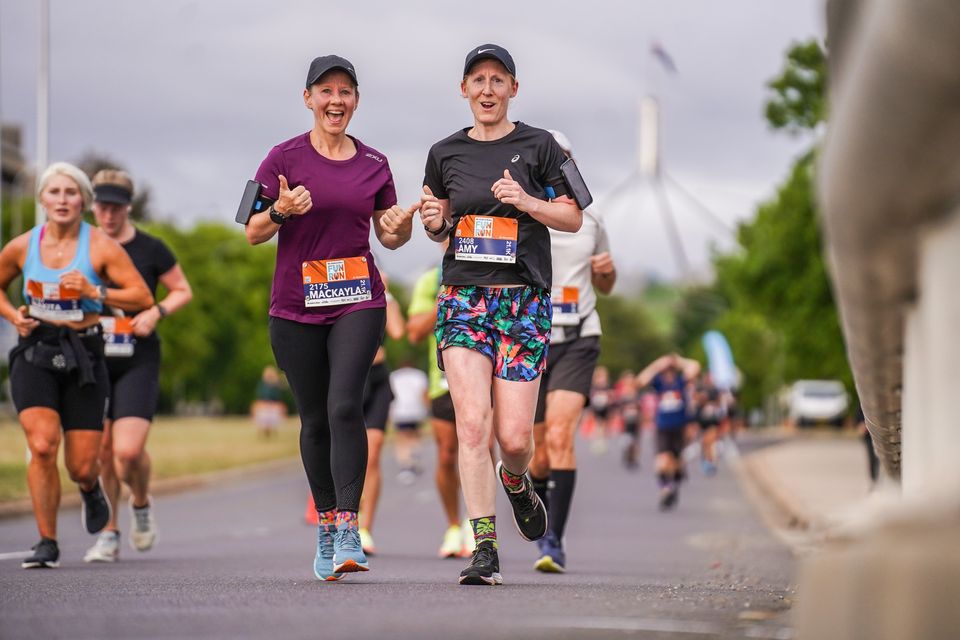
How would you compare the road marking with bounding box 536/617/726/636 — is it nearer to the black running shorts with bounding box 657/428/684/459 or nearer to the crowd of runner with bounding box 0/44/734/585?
the crowd of runner with bounding box 0/44/734/585

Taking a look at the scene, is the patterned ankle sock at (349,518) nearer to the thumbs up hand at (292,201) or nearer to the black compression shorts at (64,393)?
the thumbs up hand at (292,201)

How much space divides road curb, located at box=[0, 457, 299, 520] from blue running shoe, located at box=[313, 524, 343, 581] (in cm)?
770

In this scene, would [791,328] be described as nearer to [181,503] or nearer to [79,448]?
[181,503]

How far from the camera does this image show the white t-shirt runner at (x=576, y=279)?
31.6 ft

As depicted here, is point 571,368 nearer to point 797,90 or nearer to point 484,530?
point 484,530

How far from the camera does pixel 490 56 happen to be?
725 centimetres

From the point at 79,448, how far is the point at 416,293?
10.7 feet

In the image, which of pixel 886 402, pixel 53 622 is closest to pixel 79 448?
pixel 53 622

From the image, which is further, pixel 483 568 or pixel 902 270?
pixel 483 568

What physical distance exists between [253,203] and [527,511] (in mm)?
1835

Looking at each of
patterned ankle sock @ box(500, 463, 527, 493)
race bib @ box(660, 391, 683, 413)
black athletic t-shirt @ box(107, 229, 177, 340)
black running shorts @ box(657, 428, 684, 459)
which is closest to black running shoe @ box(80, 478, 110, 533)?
black athletic t-shirt @ box(107, 229, 177, 340)

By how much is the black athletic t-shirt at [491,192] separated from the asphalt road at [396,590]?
1.35 m

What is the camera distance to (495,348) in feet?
23.4

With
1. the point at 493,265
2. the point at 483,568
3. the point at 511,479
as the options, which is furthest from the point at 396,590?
the point at 493,265
